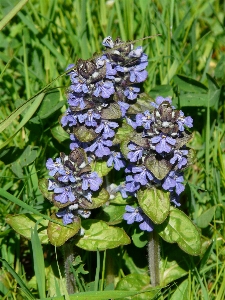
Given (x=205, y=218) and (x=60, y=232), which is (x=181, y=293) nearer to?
(x=205, y=218)

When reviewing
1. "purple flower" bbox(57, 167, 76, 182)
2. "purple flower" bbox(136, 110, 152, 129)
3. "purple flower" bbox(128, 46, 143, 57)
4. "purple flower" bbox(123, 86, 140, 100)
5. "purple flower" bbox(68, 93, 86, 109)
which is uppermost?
"purple flower" bbox(128, 46, 143, 57)

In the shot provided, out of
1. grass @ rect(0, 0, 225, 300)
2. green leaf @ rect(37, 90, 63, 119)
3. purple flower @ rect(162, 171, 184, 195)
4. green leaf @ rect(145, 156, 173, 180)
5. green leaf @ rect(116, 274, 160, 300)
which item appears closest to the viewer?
green leaf @ rect(145, 156, 173, 180)

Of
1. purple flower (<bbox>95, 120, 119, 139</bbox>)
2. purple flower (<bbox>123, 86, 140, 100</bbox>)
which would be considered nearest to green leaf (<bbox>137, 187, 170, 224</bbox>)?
purple flower (<bbox>95, 120, 119, 139</bbox>)

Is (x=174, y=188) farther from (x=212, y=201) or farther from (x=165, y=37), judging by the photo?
(x=165, y=37)

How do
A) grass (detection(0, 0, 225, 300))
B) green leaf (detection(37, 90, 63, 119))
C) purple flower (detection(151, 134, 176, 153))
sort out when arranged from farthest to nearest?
green leaf (detection(37, 90, 63, 119)) < grass (detection(0, 0, 225, 300)) < purple flower (detection(151, 134, 176, 153))

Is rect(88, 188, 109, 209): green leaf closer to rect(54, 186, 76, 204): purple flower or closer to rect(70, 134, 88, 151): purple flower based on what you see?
rect(54, 186, 76, 204): purple flower

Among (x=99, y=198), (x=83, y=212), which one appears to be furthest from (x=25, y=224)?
(x=99, y=198)
